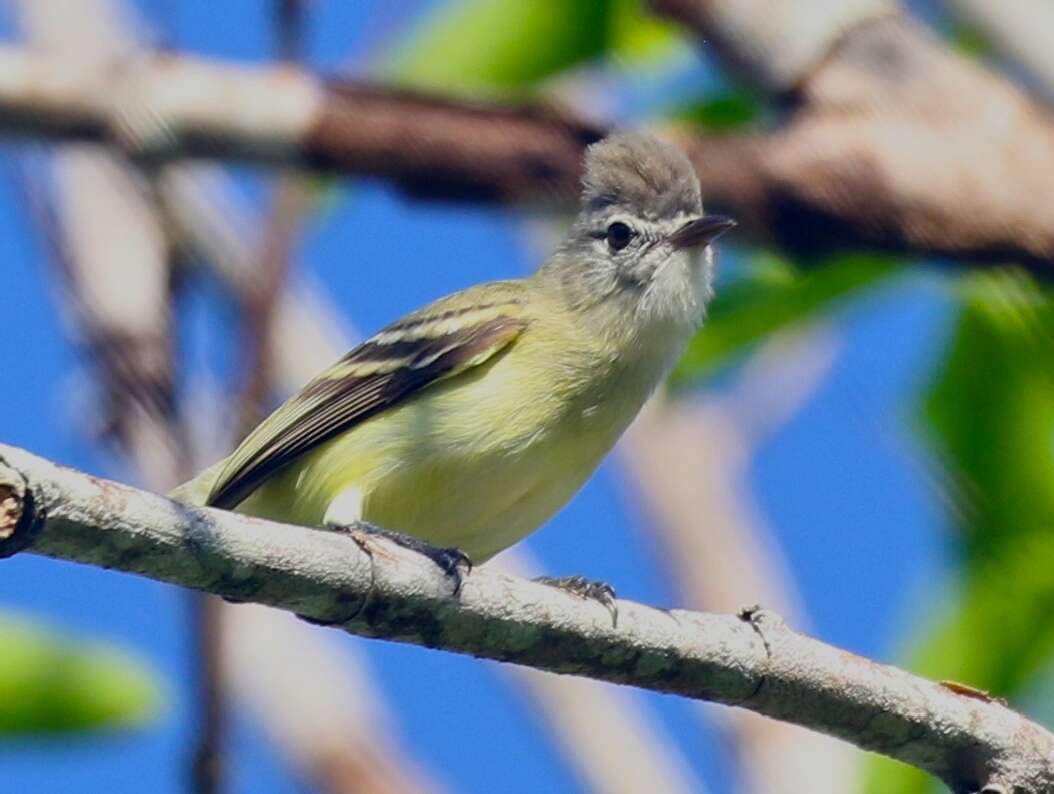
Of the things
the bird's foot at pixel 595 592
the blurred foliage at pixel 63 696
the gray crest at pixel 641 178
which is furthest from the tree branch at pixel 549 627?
the gray crest at pixel 641 178

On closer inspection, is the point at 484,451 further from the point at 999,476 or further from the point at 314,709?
the point at 314,709

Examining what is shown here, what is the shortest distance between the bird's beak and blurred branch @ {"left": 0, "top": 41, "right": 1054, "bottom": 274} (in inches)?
2.4

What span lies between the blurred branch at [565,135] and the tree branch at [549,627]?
4.34 feet

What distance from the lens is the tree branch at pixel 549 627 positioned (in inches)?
114

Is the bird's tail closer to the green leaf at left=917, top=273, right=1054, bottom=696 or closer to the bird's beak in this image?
the bird's beak

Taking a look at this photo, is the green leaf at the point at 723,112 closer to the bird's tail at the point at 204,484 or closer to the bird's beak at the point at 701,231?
the bird's beak at the point at 701,231

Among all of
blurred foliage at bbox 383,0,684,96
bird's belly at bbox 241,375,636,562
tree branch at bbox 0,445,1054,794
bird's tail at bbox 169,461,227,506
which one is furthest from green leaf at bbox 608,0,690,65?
tree branch at bbox 0,445,1054,794

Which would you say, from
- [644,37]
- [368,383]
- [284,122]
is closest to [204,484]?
[368,383]

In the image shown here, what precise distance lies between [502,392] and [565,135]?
717 millimetres

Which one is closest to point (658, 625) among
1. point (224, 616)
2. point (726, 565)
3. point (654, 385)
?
point (224, 616)

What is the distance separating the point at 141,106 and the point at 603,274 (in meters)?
1.57

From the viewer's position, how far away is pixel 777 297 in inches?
181

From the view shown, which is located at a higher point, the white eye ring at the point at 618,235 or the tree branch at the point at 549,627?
the white eye ring at the point at 618,235

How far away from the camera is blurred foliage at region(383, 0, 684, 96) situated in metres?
4.71
